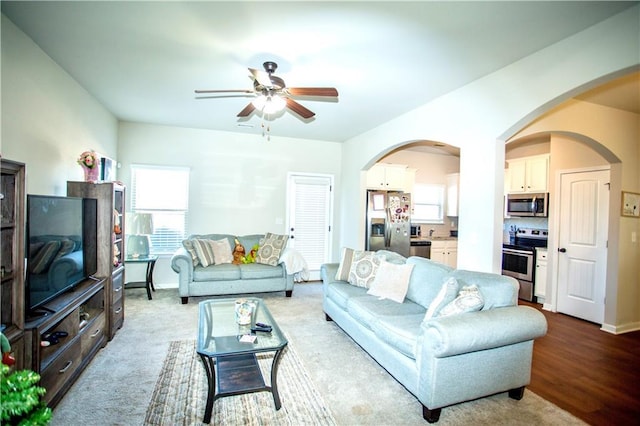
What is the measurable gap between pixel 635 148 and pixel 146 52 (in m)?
5.73

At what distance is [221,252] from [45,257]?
2.71 meters

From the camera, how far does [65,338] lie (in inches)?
92.6

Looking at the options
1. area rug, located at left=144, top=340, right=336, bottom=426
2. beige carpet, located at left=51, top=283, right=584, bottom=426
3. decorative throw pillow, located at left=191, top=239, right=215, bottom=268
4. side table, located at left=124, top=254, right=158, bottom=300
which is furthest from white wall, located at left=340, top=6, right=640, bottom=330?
side table, located at left=124, top=254, right=158, bottom=300

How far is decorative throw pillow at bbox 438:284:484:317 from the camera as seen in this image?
2252mm

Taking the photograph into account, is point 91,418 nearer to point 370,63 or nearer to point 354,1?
point 354,1

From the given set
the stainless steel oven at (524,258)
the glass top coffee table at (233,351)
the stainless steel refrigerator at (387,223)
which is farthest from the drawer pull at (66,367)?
the stainless steel oven at (524,258)

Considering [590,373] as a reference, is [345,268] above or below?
above

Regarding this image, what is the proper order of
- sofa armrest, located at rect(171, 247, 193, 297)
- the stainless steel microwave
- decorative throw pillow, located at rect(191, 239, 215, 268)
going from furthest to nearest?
1. the stainless steel microwave
2. decorative throw pillow, located at rect(191, 239, 215, 268)
3. sofa armrest, located at rect(171, 247, 193, 297)

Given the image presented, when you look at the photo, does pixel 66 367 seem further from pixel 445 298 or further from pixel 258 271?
pixel 445 298

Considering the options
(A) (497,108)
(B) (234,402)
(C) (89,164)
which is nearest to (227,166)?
(C) (89,164)

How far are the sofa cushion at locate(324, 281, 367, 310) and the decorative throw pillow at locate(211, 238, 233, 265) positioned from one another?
1.92 m

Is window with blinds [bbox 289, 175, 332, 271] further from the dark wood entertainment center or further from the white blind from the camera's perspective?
the dark wood entertainment center

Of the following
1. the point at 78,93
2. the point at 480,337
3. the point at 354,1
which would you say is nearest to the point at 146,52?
the point at 78,93

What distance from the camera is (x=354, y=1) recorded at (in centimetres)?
198
